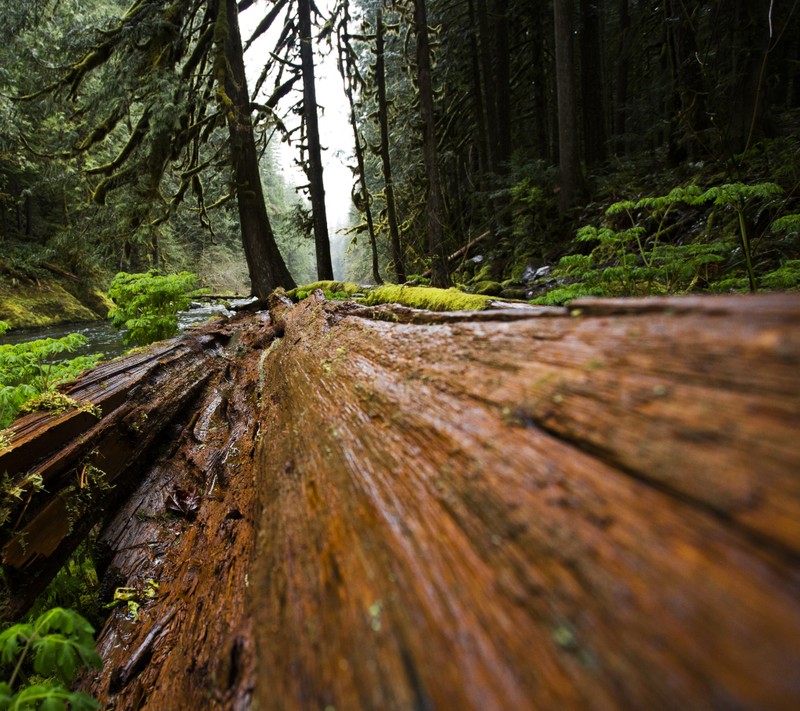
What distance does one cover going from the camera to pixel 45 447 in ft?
5.19

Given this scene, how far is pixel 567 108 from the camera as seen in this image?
7582mm

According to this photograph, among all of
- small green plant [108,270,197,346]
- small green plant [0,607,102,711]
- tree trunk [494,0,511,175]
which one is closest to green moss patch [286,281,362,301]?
small green plant [108,270,197,346]

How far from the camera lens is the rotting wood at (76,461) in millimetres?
1387

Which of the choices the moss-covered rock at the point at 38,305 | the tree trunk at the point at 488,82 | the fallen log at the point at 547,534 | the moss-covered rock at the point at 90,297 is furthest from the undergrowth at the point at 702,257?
the moss-covered rock at the point at 90,297

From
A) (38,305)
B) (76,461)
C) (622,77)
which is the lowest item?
(76,461)

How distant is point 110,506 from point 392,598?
6.49 feet

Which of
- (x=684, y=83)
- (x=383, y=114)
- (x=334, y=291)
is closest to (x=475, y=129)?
(x=383, y=114)

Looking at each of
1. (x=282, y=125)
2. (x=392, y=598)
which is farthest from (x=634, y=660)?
(x=282, y=125)

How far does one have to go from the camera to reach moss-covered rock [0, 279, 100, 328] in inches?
437

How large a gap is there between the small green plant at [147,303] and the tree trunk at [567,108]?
734 centimetres

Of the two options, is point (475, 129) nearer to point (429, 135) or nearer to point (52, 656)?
point (429, 135)

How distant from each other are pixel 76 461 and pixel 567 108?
31.0ft

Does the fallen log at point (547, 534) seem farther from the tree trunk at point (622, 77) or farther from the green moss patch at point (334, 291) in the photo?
the tree trunk at point (622, 77)

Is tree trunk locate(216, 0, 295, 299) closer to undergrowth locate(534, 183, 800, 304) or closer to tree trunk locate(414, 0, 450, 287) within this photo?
tree trunk locate(414, 0, 450, 287)
